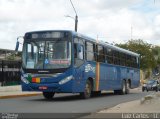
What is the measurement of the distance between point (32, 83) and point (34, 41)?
6.81 feet

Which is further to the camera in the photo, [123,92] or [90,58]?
[123,92]

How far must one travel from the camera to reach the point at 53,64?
2106 cm

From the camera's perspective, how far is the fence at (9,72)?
98.6 feet

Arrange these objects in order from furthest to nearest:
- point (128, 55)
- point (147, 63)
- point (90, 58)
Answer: point (147, 63), point (128, 55), point (90, 58)

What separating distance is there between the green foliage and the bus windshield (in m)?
66.6

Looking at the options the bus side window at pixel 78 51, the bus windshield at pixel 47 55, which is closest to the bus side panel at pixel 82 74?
the bus side window at pixel 78 51

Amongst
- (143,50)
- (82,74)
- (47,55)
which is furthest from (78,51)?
(143,50)

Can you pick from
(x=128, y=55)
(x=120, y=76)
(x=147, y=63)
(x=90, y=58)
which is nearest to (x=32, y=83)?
(x=90, y=58)

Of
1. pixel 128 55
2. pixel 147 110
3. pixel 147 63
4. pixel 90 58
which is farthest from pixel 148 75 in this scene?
pixel 147 110

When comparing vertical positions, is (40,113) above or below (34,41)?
below

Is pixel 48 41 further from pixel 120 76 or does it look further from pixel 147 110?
pixel 120 76

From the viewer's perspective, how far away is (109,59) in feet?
90.5

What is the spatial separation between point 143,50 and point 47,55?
6886cm

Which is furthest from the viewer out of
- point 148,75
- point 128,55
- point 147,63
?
point 148,75
